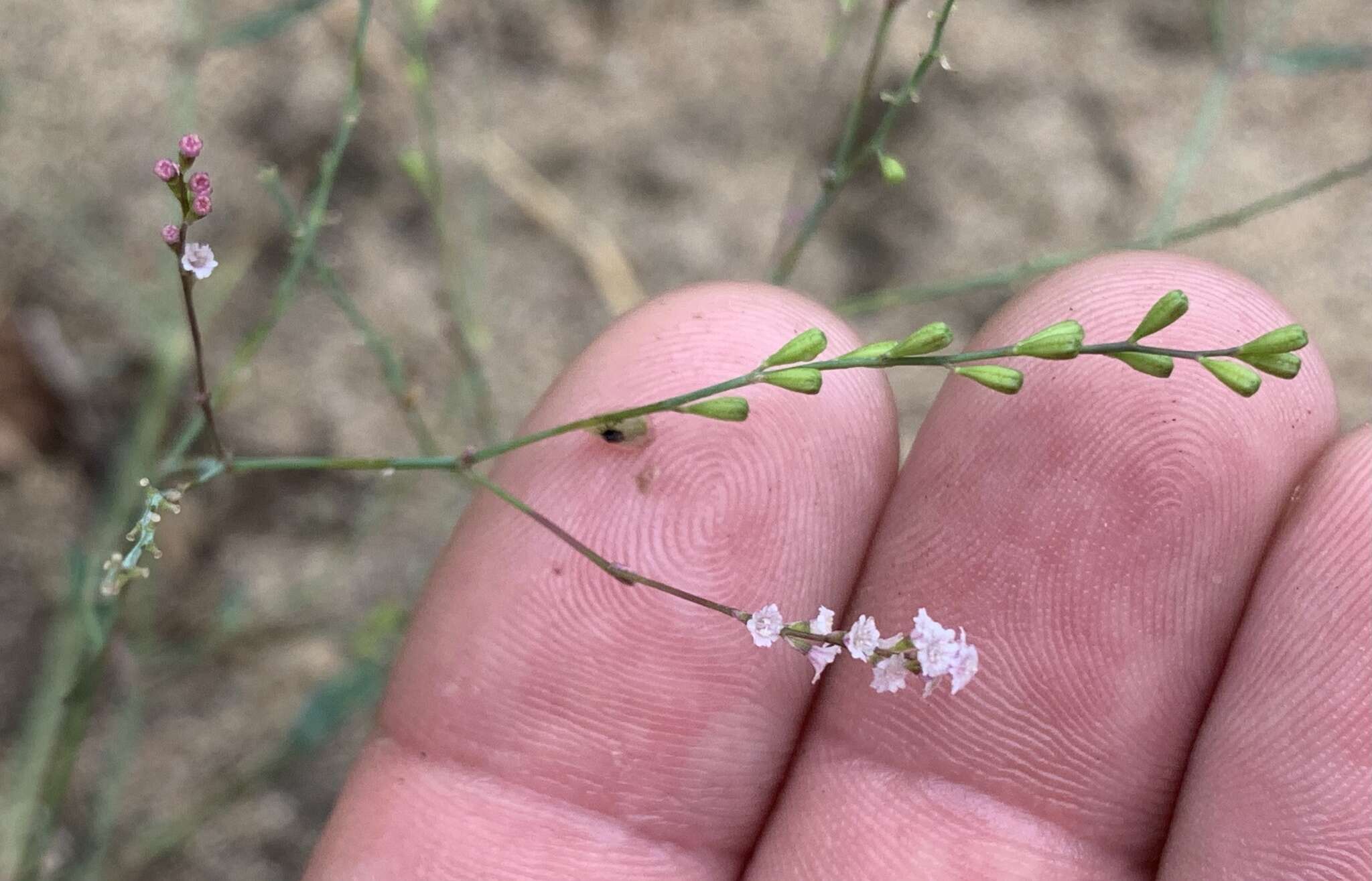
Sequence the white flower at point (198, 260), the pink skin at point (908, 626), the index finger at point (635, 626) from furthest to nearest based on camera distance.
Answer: the index finger at point (635, 626) < the pink skin at point (908, 626) < the white flower at point (198, 260)

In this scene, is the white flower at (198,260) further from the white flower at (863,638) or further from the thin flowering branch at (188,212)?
the white flower at (863,638)

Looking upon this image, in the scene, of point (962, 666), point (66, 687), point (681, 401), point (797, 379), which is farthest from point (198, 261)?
point (66, 687)

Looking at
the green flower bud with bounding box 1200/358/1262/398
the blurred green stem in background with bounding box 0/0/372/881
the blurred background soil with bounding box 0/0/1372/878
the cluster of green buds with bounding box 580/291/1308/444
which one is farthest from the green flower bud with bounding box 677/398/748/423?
the blurred background soil with bounding box 0/0/1372/878

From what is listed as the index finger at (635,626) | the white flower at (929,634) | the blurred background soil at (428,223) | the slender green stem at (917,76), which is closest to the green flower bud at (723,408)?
the index finger at (635,626)

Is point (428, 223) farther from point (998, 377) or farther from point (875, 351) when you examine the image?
point (998, 377)

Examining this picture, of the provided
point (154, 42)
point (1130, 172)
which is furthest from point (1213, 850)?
point (154, 42)

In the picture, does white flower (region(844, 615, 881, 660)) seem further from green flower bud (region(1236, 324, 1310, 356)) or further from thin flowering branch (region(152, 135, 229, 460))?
thin flowering branch (region(152, 135, 229, 460))
